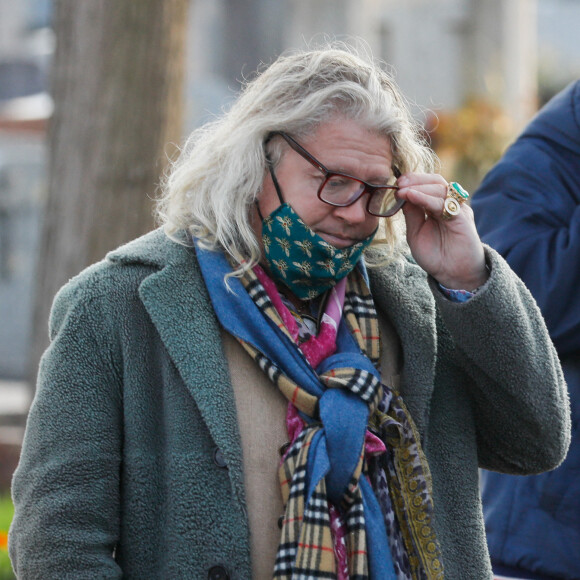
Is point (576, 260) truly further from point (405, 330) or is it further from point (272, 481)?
point (272, 481)

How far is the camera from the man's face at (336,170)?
2141 millimetres

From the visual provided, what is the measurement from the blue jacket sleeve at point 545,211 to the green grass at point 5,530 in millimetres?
2446

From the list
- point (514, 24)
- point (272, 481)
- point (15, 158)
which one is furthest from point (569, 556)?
point (514, 24)

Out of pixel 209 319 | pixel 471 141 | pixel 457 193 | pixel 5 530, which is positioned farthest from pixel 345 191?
pixel 471 141

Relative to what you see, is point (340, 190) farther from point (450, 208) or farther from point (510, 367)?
point (510, 367)

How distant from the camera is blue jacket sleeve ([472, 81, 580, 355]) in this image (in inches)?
105

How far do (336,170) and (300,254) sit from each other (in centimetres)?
20

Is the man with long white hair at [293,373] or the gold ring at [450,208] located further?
the gold ring at [450,208]

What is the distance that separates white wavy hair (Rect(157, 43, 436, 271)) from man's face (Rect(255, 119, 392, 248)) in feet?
0.08

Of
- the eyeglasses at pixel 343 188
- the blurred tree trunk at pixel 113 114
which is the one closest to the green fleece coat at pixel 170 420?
the eyeglasses at pixel 343 188

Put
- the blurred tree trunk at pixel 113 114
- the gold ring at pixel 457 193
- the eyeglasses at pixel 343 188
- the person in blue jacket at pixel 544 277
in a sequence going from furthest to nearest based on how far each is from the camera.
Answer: the blurred tree trunk at pixel 113 114 → the person in blue jacket at pixel 544 277 → the gold ring at pixel 457 193 → the eyeglasses at pixel 343 188

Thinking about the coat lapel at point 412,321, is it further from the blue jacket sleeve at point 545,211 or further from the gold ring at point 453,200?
the blue jacket sleeve at point 545,211

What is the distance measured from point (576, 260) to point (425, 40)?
16.3 m

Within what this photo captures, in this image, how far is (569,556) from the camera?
8.58ft
